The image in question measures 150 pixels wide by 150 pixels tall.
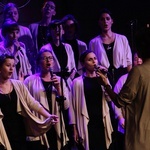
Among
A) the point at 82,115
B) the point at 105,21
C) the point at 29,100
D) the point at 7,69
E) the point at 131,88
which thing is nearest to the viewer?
the point at 131,88

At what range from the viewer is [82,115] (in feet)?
17.4

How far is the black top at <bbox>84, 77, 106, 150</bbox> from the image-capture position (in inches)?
208

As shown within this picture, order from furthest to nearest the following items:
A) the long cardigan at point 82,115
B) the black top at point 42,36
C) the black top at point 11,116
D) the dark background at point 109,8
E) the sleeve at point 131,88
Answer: the dark background at point 109,8
the black top at point 42,36
the long cardigan at point 82,115
the black top at point 11,116
the sleeve at point 131,88

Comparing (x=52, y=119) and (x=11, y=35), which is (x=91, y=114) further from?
(x=11, y=35)

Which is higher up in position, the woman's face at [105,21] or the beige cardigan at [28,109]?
the woman's face at [105,21]

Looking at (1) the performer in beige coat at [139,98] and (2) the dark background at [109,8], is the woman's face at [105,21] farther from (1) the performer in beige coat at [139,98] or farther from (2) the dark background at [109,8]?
(1) the performer in beige coat at [139,98]

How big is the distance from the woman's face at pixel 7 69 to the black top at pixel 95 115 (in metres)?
1.10

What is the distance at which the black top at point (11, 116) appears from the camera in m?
4.62

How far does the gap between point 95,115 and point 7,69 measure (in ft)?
4.39

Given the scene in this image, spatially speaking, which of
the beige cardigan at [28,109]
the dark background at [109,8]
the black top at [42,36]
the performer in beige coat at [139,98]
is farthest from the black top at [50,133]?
the dark background at [109,8]

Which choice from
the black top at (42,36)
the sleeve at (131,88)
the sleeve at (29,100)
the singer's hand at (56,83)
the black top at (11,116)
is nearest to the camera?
the sleeve at (131,88)

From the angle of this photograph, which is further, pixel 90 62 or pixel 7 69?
pixel 90 62

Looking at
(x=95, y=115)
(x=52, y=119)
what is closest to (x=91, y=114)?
(x=95, y=115)

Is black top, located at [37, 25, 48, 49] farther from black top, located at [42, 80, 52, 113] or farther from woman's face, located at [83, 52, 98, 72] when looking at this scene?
black top, located at [42, 80, 52, 113]
